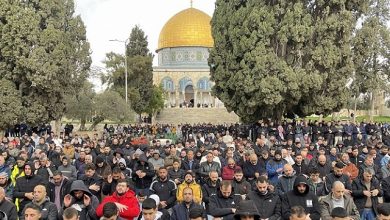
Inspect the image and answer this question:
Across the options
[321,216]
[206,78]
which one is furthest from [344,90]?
[206,78]

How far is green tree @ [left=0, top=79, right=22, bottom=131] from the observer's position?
25.8m

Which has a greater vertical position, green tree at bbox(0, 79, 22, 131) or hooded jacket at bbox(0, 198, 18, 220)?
green tree at bbox(0, 79, 22, 131)

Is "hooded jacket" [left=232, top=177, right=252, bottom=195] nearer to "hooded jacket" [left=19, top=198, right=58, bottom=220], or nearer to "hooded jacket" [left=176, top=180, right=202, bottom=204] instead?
"hooded jacket" [left=176, top=180, right=202, bottom=204]

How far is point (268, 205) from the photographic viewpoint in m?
6.81

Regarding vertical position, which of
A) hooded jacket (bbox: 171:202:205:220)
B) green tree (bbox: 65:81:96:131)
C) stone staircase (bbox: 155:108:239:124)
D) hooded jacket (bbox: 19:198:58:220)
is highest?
green tree (bbox: 65:81:96:131)

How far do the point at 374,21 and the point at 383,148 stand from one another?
18.1m

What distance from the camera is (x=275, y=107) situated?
82.5ft

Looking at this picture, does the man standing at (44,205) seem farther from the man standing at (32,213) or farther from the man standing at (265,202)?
the man standing at (265,202)

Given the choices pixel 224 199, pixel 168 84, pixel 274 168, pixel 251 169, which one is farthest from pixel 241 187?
pixel 168 84

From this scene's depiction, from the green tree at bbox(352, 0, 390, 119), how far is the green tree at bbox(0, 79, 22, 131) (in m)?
19.3

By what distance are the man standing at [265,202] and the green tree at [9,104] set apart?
21805mm

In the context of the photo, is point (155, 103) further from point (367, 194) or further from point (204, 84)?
point (367, 194)

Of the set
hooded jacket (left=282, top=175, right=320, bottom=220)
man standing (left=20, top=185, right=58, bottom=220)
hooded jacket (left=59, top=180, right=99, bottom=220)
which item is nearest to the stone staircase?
hooded jacket (left=282, top=175, right=320, bottom=220)

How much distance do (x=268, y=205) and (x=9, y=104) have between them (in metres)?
22.1
